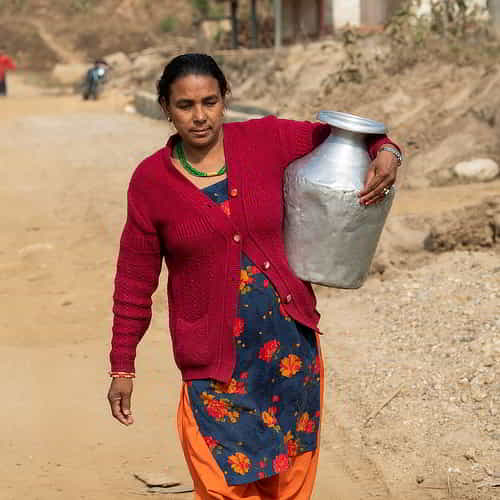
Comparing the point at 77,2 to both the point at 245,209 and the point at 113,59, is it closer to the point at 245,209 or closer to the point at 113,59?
the point at 113,59

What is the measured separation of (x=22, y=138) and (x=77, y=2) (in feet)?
88.0

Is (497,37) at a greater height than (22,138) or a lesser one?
greater

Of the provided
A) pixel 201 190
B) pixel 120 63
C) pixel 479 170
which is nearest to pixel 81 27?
pixel 120 63

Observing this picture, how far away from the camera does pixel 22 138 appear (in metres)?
16.0

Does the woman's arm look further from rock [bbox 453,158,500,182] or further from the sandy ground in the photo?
rock [bbox 453,158,500,182]

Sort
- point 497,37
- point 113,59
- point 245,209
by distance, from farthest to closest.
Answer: point 113,59 → point 497,37 → point 245,209

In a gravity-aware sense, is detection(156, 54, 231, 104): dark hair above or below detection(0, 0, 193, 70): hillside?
above

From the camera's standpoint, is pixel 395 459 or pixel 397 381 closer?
pixel 395 459

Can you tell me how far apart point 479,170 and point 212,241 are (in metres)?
7.08

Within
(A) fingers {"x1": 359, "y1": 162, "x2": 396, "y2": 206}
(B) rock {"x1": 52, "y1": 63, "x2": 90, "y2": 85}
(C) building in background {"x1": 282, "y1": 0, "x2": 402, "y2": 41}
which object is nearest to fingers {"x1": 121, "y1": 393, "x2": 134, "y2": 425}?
(A) fingers {"x1": 359, "y1": 162, "x2": 396, "y2": 206}

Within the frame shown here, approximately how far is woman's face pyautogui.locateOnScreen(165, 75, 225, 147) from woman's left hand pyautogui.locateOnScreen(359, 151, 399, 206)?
42 centimetres

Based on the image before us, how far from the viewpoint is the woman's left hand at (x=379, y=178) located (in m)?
2.54

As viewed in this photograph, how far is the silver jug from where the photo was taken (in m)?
2.58

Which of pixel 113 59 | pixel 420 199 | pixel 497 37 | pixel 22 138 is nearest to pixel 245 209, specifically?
pixel 420 199
